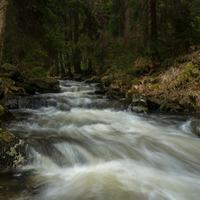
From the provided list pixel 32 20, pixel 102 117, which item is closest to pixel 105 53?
pixel 32 20

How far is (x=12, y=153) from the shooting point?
2.93 m

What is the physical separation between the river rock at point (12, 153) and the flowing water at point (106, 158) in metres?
0.13

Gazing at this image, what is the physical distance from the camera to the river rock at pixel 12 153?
2865 millimetres

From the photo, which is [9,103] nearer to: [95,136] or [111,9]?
[95,136]

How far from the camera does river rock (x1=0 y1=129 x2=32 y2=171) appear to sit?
287 centimetres

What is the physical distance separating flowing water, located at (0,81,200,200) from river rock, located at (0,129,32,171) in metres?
0.13

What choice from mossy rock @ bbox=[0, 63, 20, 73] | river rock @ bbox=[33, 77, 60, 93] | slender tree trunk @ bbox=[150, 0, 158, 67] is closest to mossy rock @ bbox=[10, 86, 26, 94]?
mossy rock @ bbox=[0, 63, 20, 73]

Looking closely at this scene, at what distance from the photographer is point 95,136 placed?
15.8 ft

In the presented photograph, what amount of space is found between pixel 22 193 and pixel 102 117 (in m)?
4.48

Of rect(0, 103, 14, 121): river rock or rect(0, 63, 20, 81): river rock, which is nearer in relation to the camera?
rect(0, 103, 14, 121): river rock

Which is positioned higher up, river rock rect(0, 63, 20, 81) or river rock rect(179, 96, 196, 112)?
river rock rect(0, 63, 20, 81)

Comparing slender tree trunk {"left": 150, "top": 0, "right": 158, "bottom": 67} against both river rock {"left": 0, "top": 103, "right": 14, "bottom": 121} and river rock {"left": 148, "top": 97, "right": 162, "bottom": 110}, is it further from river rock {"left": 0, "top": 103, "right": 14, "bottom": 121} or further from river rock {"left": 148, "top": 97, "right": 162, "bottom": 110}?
river rock {"left": 0, "top": 103, "right": 14, "bottom": 121}

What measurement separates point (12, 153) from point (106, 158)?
1859 millimetres

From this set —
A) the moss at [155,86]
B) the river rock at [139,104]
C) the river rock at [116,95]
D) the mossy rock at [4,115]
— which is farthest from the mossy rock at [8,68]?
the moss at [155,86]
